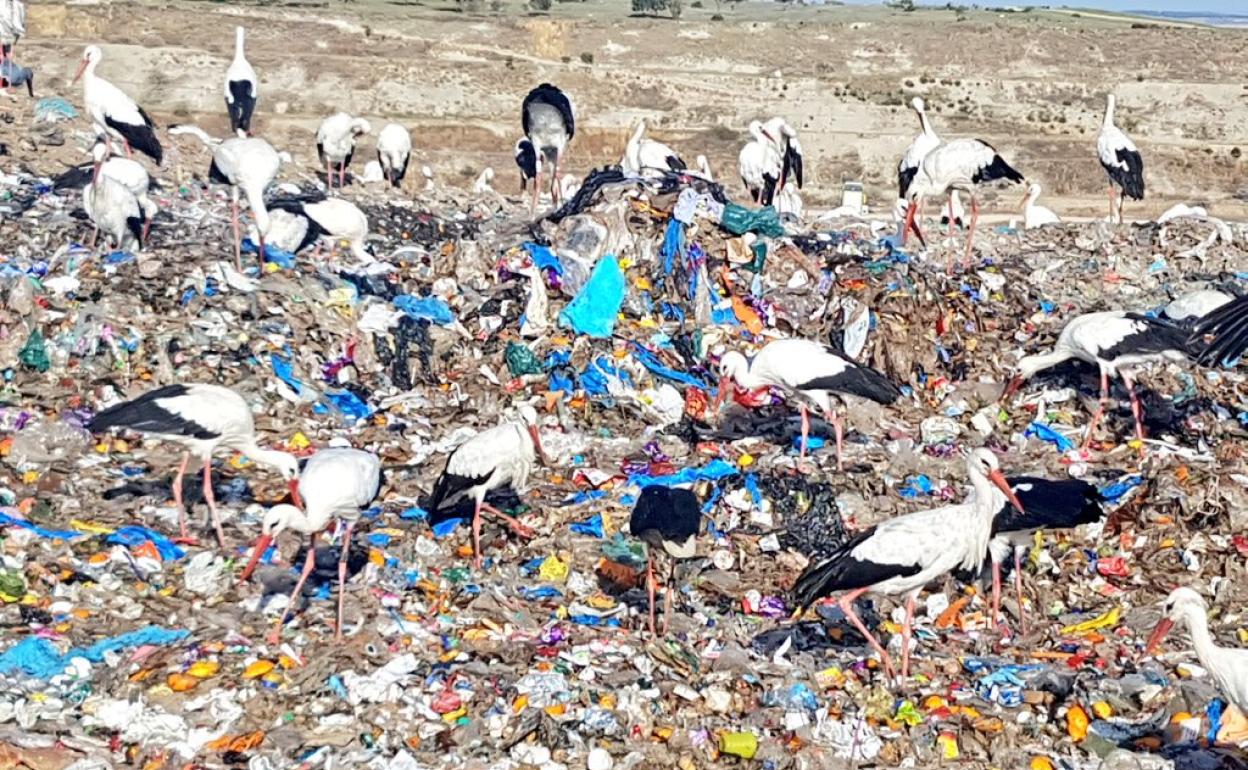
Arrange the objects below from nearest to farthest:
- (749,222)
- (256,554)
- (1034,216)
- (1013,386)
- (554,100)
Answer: (256,554) < (1013,386) < (749,222) < (554,100) < (1034,216)

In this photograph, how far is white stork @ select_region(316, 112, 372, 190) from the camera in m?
18.2

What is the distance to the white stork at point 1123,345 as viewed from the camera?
10.2 metres

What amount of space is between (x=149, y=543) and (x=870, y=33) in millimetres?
41925

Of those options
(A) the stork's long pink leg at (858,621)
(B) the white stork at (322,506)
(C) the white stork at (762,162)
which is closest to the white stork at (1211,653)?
(A) the stork's long pink leg at (858,621)

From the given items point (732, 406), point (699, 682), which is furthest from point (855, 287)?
point (699, 682)

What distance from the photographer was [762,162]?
18.0 meters

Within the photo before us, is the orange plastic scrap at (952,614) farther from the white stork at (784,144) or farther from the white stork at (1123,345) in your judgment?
the white stork at (784,144)

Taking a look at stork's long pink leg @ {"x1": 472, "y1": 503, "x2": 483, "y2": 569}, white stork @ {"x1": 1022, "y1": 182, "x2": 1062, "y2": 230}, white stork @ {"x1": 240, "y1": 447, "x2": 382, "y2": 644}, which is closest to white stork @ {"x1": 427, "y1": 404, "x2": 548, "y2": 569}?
stork's long pink leg @ {"x1": 472, "y1": 503, "x2": 483, "y2": 569}

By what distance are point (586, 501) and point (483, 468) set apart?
41.6 inches

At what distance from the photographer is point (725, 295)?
1247 centimetres

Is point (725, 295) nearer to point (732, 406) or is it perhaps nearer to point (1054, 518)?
point (732, 406)

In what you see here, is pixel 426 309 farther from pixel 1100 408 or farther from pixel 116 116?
pixel 1100 408

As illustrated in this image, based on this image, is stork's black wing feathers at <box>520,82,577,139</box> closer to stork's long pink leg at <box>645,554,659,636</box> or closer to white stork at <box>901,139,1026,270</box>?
white stork at <box>901,139,1026,270</box>

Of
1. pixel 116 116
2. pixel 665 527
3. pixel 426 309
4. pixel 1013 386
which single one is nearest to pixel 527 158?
pixel 116 116
